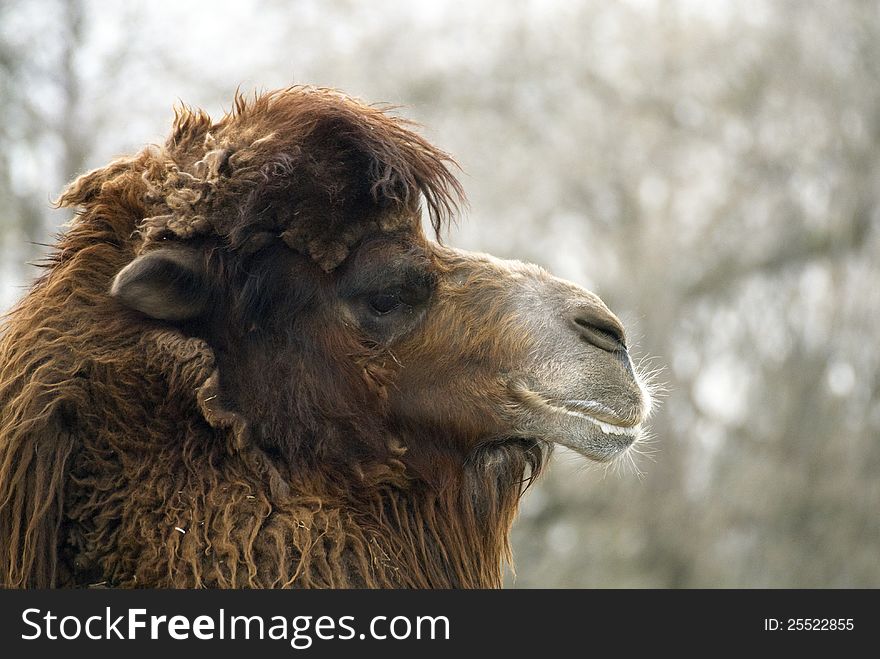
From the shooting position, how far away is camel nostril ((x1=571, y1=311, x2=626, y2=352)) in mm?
4004

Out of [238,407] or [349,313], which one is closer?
[238,407]

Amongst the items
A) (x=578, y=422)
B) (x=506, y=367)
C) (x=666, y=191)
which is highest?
(x=666, y=191)

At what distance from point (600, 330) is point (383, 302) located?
0.76 meters

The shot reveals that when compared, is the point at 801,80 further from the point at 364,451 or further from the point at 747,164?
the point at 364,451

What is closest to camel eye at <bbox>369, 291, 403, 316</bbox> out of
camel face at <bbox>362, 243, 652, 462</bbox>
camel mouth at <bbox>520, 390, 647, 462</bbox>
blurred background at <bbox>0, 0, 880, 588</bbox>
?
camel face at <bbox>362, 243, 652, 462</bbox>

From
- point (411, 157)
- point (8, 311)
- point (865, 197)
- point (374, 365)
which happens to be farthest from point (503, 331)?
point (865, 197)

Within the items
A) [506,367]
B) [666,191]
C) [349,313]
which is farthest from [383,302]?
[666,191]

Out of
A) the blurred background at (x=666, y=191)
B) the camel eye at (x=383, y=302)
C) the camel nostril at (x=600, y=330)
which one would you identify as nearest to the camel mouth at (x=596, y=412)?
the camel nostril at (x=600, y=330)

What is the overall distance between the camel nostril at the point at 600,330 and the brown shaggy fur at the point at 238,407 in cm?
42

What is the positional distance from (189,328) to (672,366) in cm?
1538

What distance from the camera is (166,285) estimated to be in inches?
147

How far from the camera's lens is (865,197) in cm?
1712

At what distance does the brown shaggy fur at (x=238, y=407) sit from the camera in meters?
3.51

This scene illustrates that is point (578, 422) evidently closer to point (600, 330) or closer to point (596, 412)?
point (596, 412)
